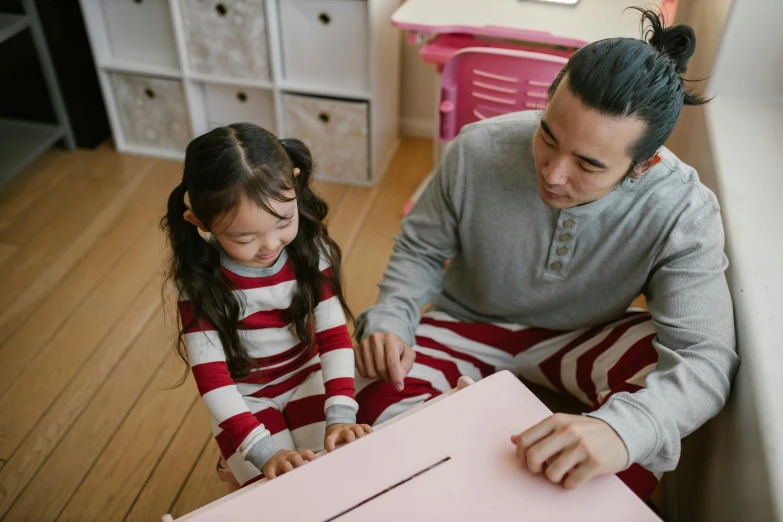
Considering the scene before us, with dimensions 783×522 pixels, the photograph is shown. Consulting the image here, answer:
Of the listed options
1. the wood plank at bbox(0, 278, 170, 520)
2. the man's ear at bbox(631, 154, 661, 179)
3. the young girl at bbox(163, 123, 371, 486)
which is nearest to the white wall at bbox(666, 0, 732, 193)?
the man's ear at bbox(631, 154, 661, 179)

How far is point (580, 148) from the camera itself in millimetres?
926

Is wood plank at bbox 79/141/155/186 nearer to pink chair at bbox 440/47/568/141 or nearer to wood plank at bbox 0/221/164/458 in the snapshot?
wood plank at bbox 0/221/164/458

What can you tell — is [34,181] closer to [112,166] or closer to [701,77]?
[112,166]

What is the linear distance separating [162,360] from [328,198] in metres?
0.83

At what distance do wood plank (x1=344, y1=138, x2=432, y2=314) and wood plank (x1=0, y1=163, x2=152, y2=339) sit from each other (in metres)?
0.80

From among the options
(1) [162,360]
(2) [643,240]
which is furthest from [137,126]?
(2) [643,240]

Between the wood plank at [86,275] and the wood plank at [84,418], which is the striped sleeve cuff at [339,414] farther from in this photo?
the wood plank at [86,275]

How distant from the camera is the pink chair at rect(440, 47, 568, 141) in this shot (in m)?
1.56

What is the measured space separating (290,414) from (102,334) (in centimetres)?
86

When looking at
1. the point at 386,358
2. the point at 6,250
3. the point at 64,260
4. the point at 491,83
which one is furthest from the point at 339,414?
the point at 6,250

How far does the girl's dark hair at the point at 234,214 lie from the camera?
2.92ft

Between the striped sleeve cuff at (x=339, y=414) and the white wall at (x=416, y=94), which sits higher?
the striped sleeve cuff at (x=339, y=414)

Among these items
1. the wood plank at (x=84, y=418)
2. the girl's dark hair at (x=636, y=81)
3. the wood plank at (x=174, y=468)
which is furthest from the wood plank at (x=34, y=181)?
the girl's dark hair at (x=636, y=81)

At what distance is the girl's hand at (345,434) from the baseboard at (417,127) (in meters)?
1.76
